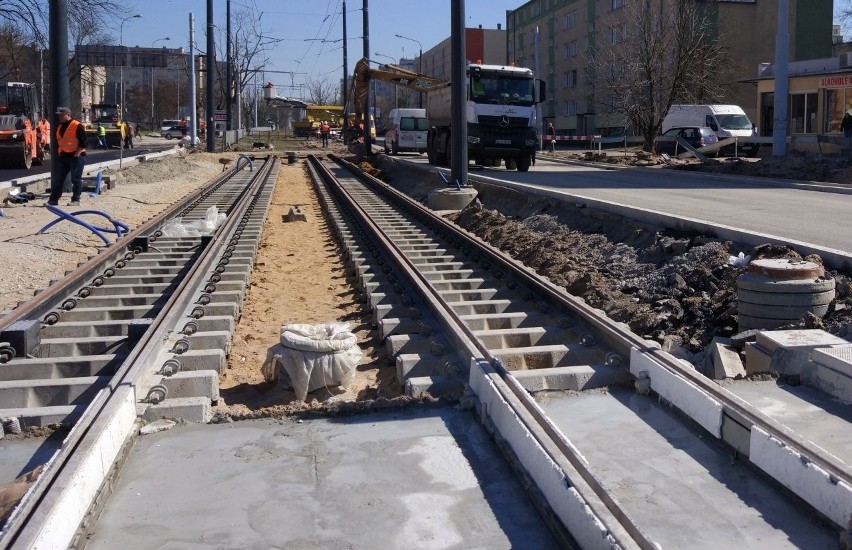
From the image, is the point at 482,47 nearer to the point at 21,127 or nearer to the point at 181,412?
the point at 21,127

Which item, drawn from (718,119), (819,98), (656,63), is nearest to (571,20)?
(656,63)

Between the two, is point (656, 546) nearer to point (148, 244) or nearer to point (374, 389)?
point (374, 389)

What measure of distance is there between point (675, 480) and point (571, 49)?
253ft

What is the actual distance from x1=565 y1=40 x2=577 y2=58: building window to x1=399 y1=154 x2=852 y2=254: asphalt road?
2017 inches

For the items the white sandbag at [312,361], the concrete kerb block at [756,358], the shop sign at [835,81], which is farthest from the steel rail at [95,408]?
the shop sign at [835,81]

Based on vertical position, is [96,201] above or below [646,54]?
below

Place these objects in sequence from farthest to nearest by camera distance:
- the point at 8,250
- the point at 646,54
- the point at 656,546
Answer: the point at 646,54
the point at 8,250
the point at 656,546

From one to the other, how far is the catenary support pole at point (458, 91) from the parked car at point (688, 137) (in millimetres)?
20753

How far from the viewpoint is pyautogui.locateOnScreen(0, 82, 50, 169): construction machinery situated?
1187 inches

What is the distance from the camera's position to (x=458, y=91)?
18.3 metres

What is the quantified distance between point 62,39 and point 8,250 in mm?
8705

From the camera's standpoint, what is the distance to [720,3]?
59.5 metres

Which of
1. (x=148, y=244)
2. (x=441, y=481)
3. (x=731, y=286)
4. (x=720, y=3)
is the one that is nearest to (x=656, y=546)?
(x=441, y=481)

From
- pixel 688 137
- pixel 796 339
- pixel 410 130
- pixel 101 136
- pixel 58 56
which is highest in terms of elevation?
pixel 58 56
